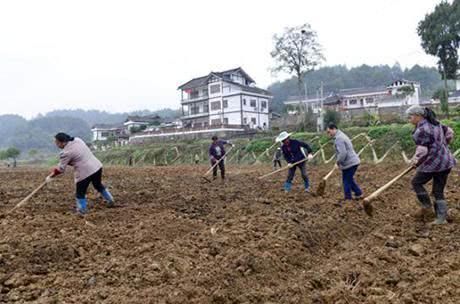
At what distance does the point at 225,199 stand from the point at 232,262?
4644mm

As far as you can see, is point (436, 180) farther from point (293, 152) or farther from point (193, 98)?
point (193, 98)

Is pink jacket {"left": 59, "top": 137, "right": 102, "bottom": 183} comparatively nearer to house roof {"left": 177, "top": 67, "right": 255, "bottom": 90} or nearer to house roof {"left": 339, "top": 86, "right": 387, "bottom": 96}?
house roof {"left": 177, "top": 67, "right": 255, "bottom": 90}

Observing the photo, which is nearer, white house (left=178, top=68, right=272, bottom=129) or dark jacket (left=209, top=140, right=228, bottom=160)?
dark jacket (left=209, top=140, right=228, bottom=160)

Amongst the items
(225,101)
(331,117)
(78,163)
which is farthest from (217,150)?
(225,101)

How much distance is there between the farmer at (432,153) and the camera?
19.4ft

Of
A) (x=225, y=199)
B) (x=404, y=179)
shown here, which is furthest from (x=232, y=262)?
(x=404, y=179)

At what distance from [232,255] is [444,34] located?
32.7 m

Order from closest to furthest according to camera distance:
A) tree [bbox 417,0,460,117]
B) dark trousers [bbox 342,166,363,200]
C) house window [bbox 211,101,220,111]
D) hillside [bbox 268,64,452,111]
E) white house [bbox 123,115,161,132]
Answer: dark trousers [bbox 342,166,363,200] → tree [bbox 417,0,460,117] → house window [bbox 211,101,220,111] → white house [bbox 123,115,161,132] → hillside [bbox 268,64,452,111]

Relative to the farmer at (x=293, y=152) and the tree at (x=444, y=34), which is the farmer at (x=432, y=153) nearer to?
the farmer at (x=293, y=152)

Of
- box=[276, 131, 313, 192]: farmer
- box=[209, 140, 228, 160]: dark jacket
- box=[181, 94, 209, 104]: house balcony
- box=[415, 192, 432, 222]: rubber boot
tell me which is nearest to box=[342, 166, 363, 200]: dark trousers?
box=[276, 131, 313, 192]: farmer

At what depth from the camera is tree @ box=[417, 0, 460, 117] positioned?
31953mm

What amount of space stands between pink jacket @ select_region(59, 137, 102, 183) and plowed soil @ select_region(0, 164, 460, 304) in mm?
708

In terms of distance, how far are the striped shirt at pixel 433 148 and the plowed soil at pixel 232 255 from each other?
2.62ft

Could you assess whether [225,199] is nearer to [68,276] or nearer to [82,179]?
[82,179]
